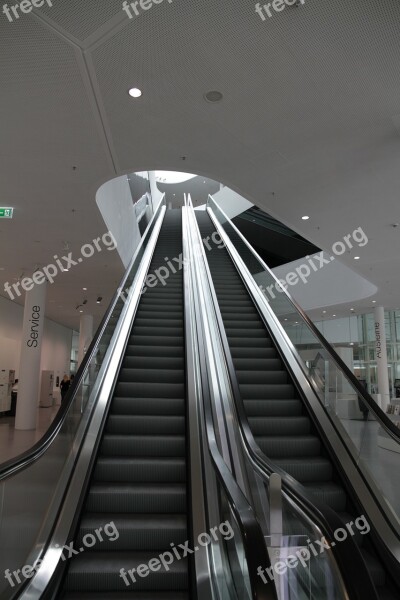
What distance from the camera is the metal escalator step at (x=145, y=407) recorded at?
539cm

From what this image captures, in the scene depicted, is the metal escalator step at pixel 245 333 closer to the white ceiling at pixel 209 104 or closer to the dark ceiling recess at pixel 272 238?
the white ceiling at pixel 209 104

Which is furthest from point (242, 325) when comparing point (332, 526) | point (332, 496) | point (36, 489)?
point (332, 526)

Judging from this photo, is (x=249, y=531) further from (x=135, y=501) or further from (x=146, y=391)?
(x=146, y=391)

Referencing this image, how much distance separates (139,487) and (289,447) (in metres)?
1.61

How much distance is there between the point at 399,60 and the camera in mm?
4469

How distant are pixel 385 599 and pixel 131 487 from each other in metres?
2.22

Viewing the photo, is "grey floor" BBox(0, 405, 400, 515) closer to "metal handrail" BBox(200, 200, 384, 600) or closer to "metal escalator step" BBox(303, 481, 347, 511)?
"metal escalator step" BBox(303, 481, 347, 511)

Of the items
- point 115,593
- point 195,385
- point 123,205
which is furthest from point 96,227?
point 115,593

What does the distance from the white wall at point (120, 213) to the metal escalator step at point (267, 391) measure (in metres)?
4.46

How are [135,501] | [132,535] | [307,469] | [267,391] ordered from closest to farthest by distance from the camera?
1. [132,535]
2. [135,501]
3. [307,469]
4. [267,391]

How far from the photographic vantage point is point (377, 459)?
13.3 feet

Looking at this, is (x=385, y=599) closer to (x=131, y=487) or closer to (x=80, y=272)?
(x=131, y=487)

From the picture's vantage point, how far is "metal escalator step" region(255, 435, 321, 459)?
468cm

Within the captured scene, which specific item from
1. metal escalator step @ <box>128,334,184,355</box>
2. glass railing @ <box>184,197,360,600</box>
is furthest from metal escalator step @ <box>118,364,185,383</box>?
glass railing @ <box>184,197,360,600</box>
